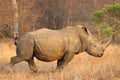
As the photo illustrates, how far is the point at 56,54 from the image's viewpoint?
28.7ft

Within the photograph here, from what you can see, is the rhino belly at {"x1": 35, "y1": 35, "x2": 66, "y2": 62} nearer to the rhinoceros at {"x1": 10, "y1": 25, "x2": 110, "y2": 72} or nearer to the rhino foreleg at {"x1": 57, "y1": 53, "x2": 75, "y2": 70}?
the rhinoceros at {"x1": 10, "y1": 25, "x2": 110, "y2": 72}

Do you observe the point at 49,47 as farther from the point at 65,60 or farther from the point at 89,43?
the point at 89,43

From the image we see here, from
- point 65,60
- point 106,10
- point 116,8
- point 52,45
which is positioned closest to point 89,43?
point 65,60

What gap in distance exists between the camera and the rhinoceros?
8.55 metres

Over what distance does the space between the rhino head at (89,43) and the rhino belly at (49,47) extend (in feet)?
2.34

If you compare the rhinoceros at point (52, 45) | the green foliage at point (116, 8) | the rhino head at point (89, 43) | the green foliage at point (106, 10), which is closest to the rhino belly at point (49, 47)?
the rhinoceros at point (52, 45)

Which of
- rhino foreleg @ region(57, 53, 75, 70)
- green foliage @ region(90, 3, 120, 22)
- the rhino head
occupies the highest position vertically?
green foliage @ region(90, 3, 120, 22)

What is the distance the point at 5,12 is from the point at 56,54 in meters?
12.6

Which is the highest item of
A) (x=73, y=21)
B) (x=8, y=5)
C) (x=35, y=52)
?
(x=35, y=52)

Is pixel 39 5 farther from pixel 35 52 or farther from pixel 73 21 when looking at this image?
pixel 35 52

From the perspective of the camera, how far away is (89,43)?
947 centimetres

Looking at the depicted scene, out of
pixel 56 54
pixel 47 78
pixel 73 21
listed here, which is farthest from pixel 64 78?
pixel 73 21

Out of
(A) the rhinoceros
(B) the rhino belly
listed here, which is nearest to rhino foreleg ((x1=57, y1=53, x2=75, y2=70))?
(A) the rhinoceros

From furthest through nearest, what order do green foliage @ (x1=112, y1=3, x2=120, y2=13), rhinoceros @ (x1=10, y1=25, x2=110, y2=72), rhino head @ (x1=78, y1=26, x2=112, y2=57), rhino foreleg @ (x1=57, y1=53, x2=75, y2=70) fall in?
1. rhino head @ (x1=78, y1=26, x2=112, y2=57)
2. rhino foreleg @ (x1=57, y1=53, x2=75, y2=70)
3. rhinoceros @ (x1=10, y1=25, x2=110, y2=72)
4. green foliage @ (x1=112, y1=3, x2=120, y2=13)
